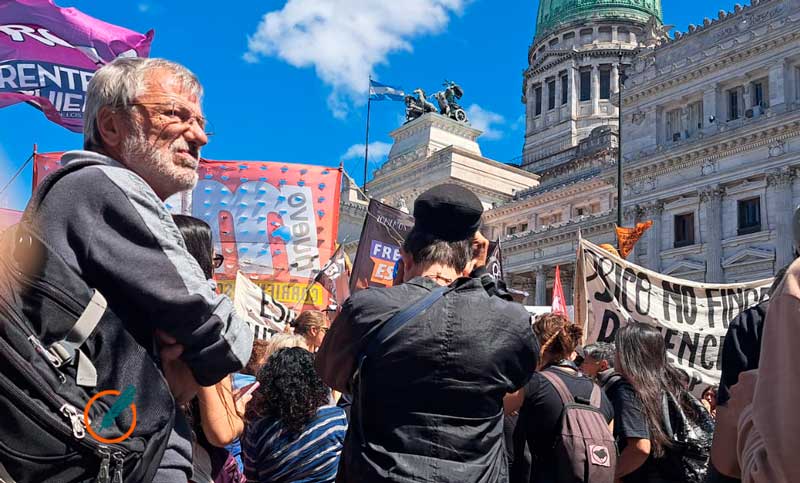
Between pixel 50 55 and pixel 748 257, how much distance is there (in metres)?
26.2

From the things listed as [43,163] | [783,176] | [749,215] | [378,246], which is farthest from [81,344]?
[749,215]

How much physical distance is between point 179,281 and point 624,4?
7394 cm

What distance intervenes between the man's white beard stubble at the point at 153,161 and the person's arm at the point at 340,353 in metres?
0.84

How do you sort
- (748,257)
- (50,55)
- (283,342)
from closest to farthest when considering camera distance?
1. (283,342)
2. (50,55)
3. (748,257)

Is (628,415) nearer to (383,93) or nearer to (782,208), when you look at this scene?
(782,208)

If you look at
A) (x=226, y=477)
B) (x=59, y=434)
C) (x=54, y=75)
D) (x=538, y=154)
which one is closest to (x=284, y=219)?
(x=54, y=75)

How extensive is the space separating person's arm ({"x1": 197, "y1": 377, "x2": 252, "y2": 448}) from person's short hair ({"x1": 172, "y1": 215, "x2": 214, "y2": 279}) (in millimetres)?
519

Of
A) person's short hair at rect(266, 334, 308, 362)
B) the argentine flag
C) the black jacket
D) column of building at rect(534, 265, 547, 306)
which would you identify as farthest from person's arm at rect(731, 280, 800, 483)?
the argentine flag

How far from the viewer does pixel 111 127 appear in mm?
2182

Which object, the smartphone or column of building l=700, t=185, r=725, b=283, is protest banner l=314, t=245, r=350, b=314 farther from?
column of building l=700, t=185, r=725, b=283

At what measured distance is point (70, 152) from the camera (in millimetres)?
2076

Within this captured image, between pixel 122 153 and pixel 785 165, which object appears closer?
pixel 122 153

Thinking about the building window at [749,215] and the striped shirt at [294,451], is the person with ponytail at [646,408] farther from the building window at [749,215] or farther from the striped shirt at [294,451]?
the building window at [749,215]

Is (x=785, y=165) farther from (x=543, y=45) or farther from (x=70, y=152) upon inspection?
(x=543, y=45)
